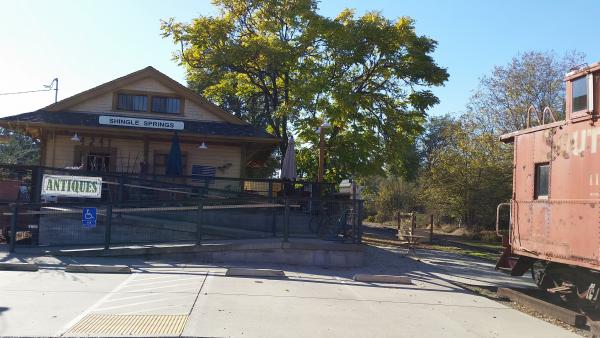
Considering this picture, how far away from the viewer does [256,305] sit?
8.37m

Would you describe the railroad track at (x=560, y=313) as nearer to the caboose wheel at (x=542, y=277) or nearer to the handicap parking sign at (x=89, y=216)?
the caboose wheel at (x=542, y=277)

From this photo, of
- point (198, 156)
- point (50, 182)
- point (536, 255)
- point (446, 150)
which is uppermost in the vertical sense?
point (446, 150)

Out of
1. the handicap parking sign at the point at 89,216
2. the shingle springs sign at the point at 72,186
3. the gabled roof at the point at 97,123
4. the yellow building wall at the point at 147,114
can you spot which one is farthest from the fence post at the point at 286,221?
the yellow building wall at the point at 147,114

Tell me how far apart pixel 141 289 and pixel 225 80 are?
20300 mm

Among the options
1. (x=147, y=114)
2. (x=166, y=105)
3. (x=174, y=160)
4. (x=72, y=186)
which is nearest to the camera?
(x=72, y=186)

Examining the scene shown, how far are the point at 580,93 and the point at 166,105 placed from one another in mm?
15206

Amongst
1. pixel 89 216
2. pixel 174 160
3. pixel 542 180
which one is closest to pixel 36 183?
pixel 89 216

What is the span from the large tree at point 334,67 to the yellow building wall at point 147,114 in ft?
12.9

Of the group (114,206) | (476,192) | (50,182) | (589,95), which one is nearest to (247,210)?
(114,206)

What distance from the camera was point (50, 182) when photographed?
13992 millimetres

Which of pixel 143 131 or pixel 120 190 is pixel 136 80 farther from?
pixel 120 190

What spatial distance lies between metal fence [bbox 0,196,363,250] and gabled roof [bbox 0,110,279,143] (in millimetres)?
5246

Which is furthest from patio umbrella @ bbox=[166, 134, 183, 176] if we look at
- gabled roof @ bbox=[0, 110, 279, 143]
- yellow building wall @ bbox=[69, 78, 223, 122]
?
yellow building wall @ bbox=[69, 78, 223, 122]

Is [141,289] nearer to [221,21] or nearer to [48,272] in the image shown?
[48,272]
